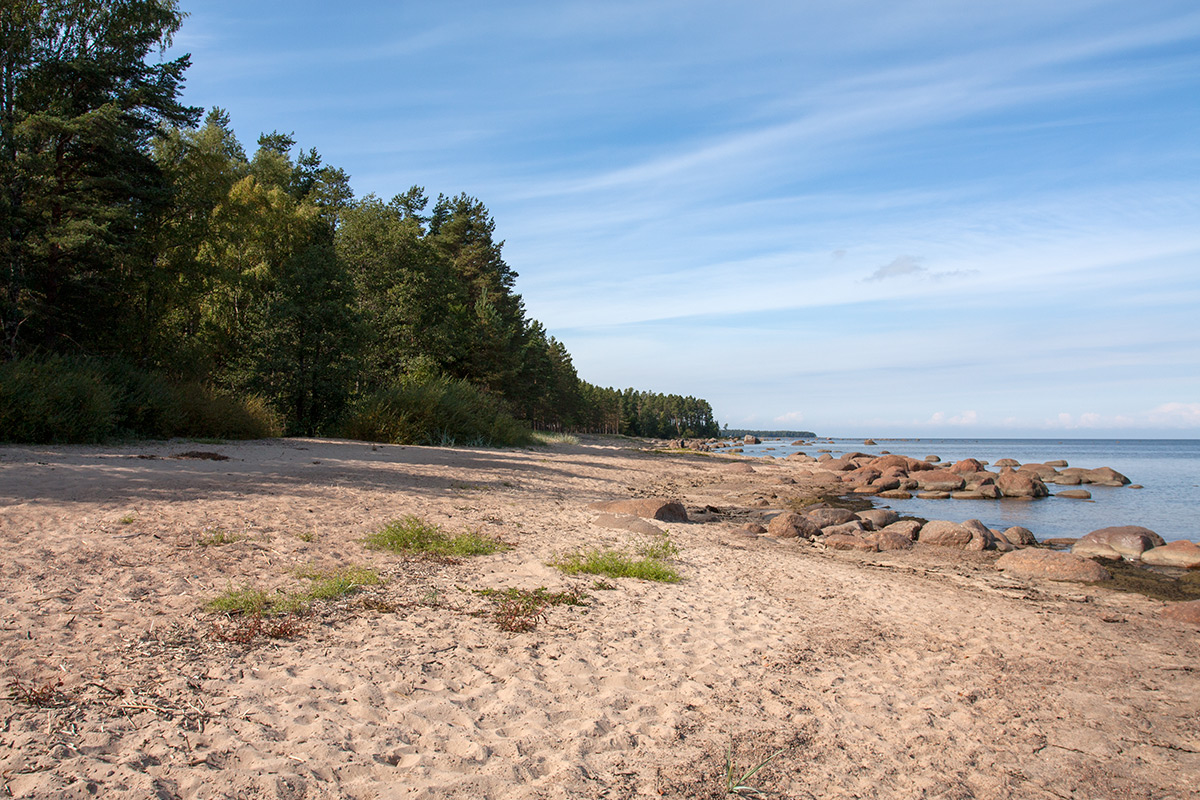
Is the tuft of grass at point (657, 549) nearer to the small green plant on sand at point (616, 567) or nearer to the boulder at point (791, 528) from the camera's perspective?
the small green plant on sand at point (616, 567)

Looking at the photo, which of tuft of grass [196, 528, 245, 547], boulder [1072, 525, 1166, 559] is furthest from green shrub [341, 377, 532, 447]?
boulder [1072, 525, 1166, 559]

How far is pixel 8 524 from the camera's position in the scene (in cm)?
603

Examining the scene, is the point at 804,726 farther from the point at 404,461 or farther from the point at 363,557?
the point at 404,461

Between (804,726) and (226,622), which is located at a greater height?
(226,622)

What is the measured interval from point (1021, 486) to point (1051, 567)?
1748 cm

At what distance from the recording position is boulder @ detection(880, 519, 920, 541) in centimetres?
1223

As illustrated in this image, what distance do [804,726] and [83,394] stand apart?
14916mm

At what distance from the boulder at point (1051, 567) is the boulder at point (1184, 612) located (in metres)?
1.81

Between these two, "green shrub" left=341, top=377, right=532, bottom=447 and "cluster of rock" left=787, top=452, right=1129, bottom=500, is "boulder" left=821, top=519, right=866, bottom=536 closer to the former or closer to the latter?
"cluster of rock" left=787, top=452, right=1129, bottom=500

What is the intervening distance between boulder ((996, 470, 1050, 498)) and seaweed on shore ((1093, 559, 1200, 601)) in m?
15.5

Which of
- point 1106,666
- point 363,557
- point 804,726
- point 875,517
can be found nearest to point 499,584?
point 363,557

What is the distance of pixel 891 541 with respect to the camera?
1169 cm

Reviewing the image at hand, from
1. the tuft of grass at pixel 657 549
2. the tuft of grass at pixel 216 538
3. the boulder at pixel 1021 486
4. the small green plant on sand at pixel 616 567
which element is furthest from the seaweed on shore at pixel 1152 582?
the boulder at pixel 1021 486

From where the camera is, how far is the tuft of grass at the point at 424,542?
7.09m
